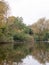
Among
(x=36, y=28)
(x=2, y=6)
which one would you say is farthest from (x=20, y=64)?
(x=36, y=28)

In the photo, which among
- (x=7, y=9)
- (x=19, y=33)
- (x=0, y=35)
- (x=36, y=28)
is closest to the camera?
(x=7, y=9)

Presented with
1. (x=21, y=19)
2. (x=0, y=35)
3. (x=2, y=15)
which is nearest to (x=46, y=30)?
(x=21, y=19)

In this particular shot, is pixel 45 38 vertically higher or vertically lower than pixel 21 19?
lower

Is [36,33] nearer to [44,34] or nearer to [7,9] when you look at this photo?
[44,34]

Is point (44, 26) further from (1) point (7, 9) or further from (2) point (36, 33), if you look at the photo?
(1) point (7, 9)

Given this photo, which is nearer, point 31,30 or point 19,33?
point 19,33

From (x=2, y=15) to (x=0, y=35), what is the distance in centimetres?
805

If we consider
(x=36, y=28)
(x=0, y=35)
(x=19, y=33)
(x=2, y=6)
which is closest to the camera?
(x=2, y=6)

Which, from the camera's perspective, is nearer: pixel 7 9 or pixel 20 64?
pixel 20 64

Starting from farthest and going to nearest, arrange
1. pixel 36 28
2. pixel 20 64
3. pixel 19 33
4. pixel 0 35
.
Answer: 1. pixel 36 28
2. pixel 19 33
3. pixel 0 35
4. pixel 20 64

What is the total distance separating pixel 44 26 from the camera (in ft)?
290

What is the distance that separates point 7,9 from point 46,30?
45.2 metres

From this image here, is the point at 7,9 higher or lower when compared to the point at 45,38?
higher

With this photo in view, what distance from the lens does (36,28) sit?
87125 mm
